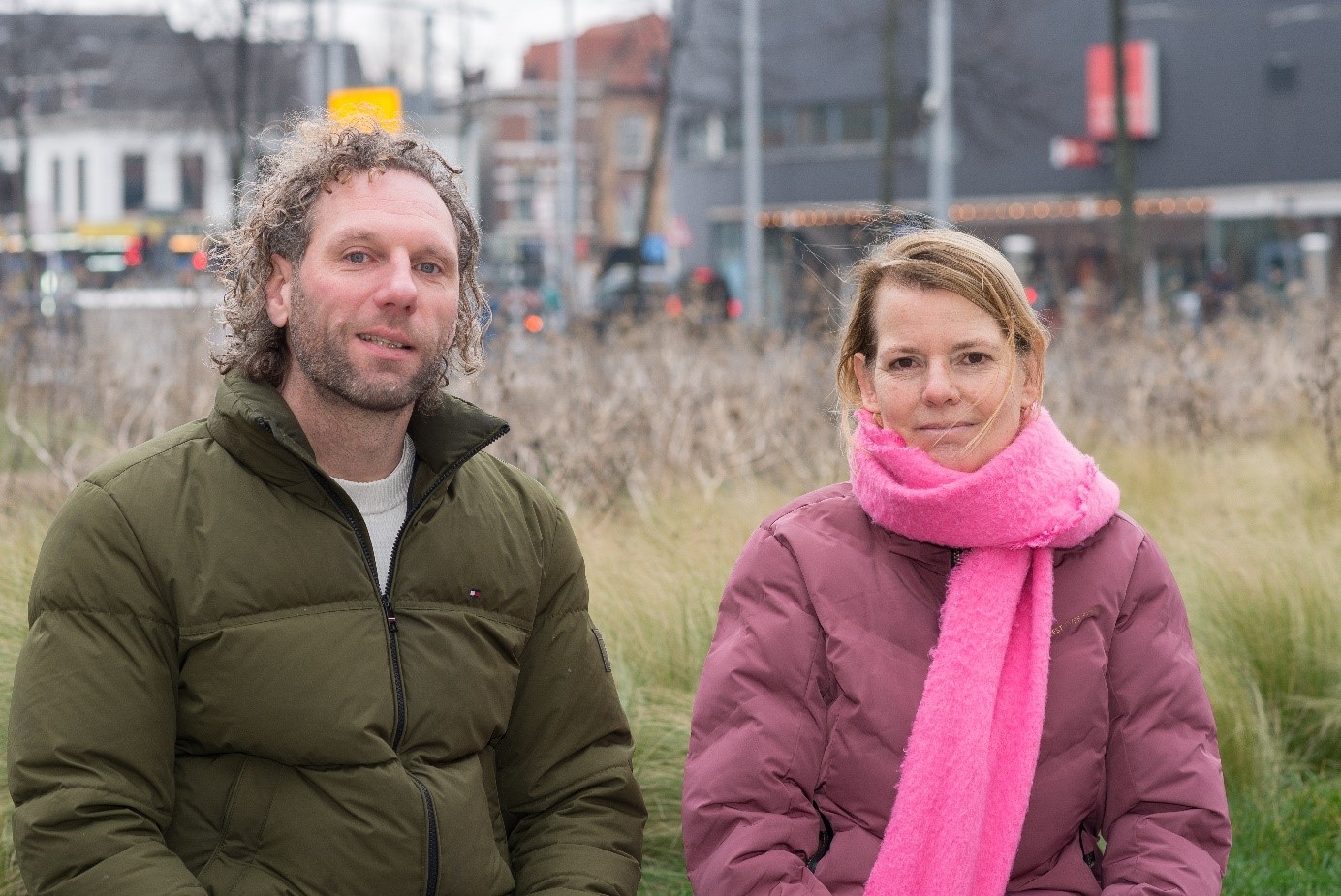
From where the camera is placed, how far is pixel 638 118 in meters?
81.6

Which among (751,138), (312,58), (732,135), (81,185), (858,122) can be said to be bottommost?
(312,58)

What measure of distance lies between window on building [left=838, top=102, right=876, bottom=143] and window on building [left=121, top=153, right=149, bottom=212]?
3228 centimetres

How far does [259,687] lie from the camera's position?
2.70m

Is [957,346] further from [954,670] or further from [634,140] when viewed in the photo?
[634,140]

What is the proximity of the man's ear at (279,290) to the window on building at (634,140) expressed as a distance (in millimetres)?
79238

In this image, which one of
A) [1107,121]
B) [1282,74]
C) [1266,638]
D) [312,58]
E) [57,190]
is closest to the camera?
[1266,638]

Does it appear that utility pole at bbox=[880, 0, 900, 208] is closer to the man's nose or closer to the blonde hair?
the blonde hair

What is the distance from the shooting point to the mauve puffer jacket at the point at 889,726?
9.32ft

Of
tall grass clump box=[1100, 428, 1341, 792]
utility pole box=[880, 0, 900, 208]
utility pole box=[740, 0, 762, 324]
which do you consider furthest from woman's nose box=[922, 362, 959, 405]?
utility pole box=[880, 0, 900, 208]

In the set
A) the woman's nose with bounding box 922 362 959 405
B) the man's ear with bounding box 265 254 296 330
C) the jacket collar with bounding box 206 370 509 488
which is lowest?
the jacket collar with bounding box 206 370 509 488

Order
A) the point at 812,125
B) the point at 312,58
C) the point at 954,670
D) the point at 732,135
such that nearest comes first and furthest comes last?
the point at 954,670, the point at 312,58, the point at 812,125, the point at 732,135

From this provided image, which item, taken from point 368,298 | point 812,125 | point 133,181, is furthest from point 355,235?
point 133,181

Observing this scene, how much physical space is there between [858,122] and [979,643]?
4866cm

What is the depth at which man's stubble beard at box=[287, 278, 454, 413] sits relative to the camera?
112 inches
